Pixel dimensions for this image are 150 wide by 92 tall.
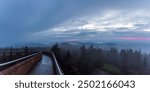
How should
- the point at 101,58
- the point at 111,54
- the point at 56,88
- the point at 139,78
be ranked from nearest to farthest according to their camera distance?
the point at 56,88
the point at 139,78
the point at 101,58
the point at 111,54

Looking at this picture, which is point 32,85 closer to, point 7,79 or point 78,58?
point 7,79

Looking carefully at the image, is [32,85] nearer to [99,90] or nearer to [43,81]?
[43,81]

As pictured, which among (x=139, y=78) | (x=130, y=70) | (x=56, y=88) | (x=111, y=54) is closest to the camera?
(x=56, y=88)

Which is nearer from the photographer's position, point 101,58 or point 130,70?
point 130,70

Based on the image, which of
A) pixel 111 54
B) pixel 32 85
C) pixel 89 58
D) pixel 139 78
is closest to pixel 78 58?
pixel 89 58

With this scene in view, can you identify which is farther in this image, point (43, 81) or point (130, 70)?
point (130, 70)

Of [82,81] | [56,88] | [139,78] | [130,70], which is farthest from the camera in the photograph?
[130,70]

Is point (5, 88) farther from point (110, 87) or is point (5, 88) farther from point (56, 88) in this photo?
point (110, 87)

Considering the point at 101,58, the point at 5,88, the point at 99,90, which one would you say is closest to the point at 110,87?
the point at 99,90

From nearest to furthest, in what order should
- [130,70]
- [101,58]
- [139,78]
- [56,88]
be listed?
1. [56,88]
2. [139,78]
3. [130,70]
4. [101,58]
